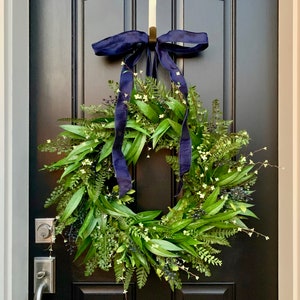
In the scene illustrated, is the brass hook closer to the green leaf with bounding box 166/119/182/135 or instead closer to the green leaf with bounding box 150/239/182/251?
the green leaf with bounding box 166/119/182/135

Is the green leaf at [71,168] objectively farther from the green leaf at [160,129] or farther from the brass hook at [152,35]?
the brass hook at [152,35]

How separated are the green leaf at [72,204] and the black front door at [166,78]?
215 mm

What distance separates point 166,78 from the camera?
1136mm

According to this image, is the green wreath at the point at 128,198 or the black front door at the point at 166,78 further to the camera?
the black front door at the point at 166,78

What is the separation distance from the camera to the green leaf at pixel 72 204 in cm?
96

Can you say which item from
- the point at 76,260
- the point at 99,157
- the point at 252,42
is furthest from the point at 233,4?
the point at 76,260

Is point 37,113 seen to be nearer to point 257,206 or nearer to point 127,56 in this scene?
point 127,56

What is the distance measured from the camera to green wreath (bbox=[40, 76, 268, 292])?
96cm
